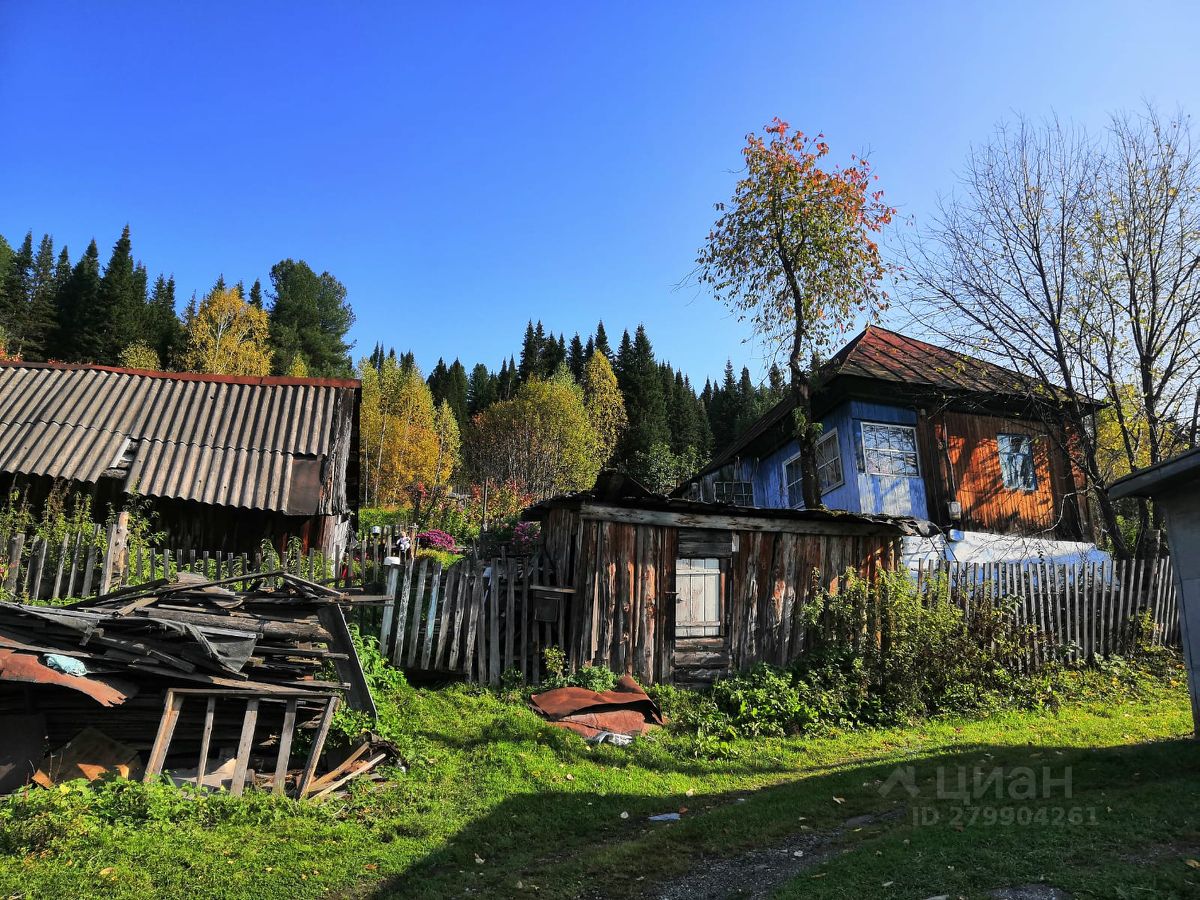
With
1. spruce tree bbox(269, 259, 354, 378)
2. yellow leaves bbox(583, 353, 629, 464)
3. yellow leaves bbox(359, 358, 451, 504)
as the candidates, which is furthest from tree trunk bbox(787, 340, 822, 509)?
spruce tree bbox(269, 259, 354, 378)

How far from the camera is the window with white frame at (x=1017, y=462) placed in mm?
18141

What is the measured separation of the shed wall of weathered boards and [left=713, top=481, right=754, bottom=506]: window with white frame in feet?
34.6

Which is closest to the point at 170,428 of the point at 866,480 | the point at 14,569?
the point at 14,569

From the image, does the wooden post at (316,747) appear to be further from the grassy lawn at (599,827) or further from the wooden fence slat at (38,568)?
the wooden fence slat at (38,568)

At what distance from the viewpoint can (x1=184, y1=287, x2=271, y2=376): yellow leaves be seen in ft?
130

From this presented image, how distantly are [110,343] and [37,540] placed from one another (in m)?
44.6

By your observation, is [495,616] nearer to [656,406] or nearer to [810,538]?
[810,538]

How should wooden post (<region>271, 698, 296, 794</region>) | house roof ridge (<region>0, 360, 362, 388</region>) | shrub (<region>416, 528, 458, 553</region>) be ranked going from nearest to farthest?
1. wooden post (<region>271, 698, 296, 794</region>)
2. house roof ridge (<region>0, 360, 362, 388</region>)
3. shrub (<region>416, 528, 458, 553</region>)

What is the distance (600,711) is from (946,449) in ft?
42.0

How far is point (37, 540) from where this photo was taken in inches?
362

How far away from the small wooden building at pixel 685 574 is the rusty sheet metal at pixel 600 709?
92 cm

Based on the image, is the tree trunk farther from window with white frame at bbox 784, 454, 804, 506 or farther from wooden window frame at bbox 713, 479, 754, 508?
wooden window frame at bbox 713, 479, 754, 508

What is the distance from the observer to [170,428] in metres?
13.6

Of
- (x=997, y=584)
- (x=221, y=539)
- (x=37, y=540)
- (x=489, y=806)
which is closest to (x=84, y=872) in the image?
(x=489, y=806)
